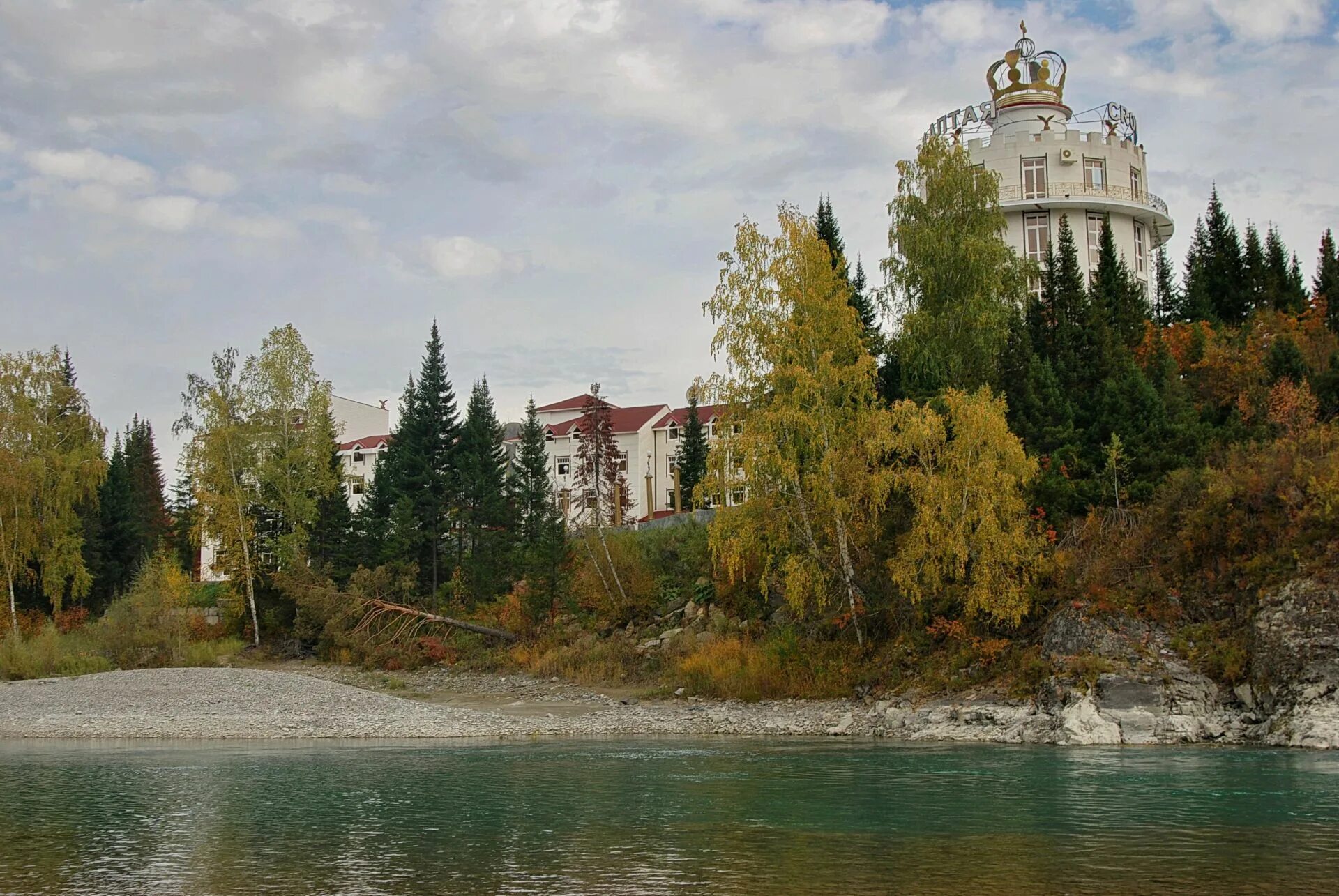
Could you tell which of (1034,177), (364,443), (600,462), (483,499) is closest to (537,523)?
(483,499)

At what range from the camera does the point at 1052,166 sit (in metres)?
56.6

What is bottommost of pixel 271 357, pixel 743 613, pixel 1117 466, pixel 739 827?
pixel 739 827

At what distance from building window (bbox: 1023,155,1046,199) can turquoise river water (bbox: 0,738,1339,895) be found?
3605 centimetres

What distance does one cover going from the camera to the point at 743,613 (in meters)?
41.7

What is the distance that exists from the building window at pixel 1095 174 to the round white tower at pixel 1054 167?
34mm

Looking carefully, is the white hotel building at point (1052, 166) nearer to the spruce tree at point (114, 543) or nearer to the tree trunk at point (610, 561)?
the tree trunk at point (610, 561)

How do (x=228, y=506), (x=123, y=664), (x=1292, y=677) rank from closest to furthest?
(x=1292, y=677)
(x=123, y=664)
(x=228, y=506)

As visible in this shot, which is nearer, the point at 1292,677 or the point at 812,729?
the point at 1292,677

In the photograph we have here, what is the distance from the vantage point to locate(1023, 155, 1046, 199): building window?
185ft

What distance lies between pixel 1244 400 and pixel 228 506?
42.5m

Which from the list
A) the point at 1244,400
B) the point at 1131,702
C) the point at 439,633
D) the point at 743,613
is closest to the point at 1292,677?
the point at 1131,702

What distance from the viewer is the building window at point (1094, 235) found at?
5659 centimetres

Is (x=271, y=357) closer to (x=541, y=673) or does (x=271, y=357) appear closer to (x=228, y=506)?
(x=228, y=506)

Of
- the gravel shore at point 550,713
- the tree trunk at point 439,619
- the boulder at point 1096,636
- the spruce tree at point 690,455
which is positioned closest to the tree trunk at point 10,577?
the gravel shore at point 550,713
